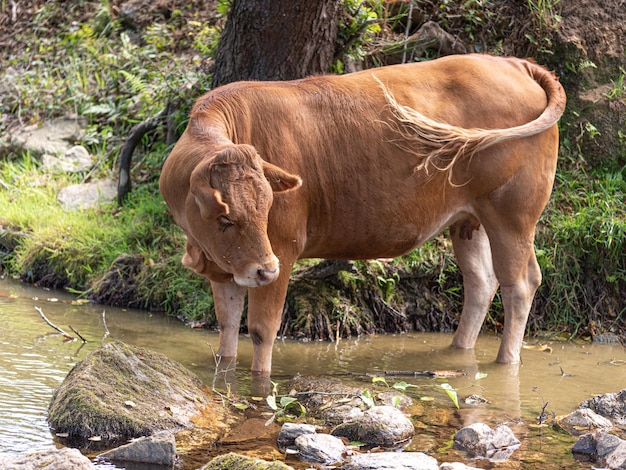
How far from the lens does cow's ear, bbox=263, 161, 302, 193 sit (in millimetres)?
5566

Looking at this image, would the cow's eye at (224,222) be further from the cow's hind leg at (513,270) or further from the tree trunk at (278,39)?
the tree trunk at (278,39)

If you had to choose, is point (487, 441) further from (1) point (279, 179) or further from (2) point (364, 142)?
(2) point (364, 142)

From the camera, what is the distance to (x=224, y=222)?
5.43 meters

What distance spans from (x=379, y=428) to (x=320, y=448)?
0.40 metres

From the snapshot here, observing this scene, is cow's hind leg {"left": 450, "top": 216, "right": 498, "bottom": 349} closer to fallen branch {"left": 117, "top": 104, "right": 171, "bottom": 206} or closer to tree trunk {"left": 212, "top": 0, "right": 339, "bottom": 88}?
tree trunk {"left": 212, "top": 0, "right": 339, "bottom": 88}

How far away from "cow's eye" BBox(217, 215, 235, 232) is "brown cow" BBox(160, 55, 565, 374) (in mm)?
92

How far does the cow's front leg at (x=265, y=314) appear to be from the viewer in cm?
611

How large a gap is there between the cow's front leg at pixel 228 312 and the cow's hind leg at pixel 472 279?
72.0 inches

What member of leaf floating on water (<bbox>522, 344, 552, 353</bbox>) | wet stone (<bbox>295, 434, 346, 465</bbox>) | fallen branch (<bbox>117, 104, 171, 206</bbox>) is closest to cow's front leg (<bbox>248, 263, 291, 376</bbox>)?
wet stone (<bbox>295, 434, 346, 465</bbox>)

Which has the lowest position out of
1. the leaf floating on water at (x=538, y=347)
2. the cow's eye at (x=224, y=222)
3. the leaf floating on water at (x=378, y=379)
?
the leaf floating on water at (x=538, y=347)

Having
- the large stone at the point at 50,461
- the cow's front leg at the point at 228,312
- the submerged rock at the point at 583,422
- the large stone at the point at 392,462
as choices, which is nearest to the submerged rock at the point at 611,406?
Result: the submerged rock at the point at 583,422

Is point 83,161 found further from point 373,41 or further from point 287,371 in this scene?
point 287,371

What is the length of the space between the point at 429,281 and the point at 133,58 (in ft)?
17.4

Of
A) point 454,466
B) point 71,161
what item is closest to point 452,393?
point 454,466
